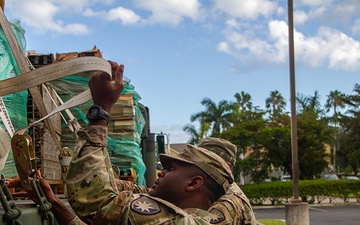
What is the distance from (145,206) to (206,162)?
381 mm

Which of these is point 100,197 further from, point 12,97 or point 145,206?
point 12,97

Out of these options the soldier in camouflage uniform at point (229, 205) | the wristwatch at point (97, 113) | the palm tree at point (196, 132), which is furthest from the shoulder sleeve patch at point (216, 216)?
the palm tree at point (196, 132)

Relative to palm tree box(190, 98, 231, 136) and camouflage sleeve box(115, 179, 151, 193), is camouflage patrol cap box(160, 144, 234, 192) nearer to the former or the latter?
camouflage sleeve box(115, 179, 151, 193)

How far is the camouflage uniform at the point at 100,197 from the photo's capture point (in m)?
1.77

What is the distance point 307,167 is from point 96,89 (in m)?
35.3

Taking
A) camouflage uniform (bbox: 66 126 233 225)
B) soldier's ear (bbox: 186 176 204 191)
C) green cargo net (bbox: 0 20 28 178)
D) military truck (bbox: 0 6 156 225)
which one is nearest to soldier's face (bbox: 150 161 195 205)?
soldier's ear (bbox: 186 176 204 191)

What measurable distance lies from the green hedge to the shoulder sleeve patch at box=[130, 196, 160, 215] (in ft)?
92.0

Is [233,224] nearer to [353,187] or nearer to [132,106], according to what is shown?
[132,106]

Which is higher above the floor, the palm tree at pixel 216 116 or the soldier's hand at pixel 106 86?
the palm tree at pixel 216 116

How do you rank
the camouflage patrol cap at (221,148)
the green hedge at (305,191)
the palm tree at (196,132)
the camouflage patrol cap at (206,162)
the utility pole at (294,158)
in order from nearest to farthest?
the camouflage patrol cap at (206,162) < the camouflage patrol cap at (221,148) < the utility pole at (294,158) < the green hedge at (305,191) < the palm tree at (196,132)

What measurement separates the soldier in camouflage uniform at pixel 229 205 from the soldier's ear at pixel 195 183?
820mm

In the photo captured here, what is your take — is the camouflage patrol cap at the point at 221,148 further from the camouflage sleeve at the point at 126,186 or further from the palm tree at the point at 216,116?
the palm tree at the point at 216,116

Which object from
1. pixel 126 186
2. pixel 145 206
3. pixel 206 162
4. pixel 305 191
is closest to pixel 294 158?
pixel 126 186

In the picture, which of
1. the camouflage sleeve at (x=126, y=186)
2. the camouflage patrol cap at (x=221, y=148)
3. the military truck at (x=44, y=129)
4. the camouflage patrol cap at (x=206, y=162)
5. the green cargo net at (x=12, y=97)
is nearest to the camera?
the military truck at (x=44, y=129)
